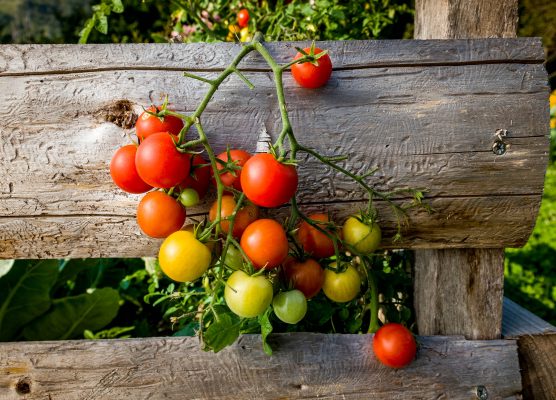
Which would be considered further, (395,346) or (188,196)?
(395,346)

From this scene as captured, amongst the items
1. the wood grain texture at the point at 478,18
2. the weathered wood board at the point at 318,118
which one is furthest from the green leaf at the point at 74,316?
the wood grain texture at the point at 478,18

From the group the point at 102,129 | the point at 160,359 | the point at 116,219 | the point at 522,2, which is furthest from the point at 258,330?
the point at 522,2

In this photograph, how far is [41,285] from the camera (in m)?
1.92

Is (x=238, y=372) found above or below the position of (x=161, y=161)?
below

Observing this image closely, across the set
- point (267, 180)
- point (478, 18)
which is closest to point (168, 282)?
point (267, 180)

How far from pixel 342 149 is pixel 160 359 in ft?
2.14

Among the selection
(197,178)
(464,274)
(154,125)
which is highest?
(154,125)

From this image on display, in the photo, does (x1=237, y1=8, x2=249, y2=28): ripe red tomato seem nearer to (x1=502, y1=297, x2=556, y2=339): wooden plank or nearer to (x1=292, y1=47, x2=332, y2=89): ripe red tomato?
(x1=292, y1=47, x2=332, y2=89): ripe red tomato

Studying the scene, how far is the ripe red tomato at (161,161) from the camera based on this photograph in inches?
35.0

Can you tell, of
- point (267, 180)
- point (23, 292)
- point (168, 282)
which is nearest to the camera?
point (267, 180)

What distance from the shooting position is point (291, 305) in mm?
979

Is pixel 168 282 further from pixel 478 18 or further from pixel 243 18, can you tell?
pixel 478 18

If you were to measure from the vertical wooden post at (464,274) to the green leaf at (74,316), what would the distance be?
1.22m

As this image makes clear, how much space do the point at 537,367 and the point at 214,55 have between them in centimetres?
108
